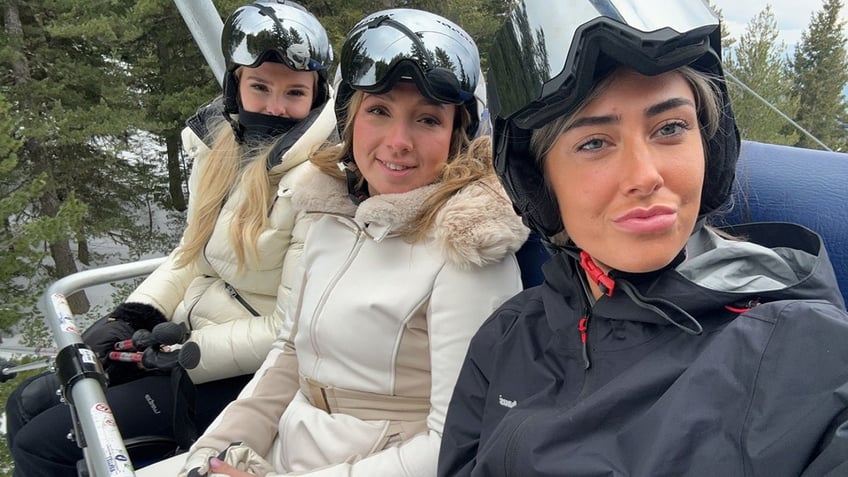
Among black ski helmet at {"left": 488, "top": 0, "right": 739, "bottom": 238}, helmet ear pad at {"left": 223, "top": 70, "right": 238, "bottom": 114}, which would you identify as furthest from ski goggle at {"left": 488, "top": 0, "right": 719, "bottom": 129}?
helmet ear pad at {"left": 223, "top": 70, "right": 238, "bottom": 114}

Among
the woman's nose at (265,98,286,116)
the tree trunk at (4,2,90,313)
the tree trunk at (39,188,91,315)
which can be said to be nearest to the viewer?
the woman's nose at (265,98,286,116)

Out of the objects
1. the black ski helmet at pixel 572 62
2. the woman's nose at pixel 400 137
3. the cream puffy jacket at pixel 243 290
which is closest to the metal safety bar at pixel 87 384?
the cream puffy jacket at pixel 243 290

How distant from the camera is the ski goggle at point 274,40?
2697mm

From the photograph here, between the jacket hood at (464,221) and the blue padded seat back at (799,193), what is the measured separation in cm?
57

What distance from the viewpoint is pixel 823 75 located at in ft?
99.4

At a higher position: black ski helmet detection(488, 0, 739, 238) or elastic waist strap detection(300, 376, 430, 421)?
black ski helmet detection(488, 0, 739, 238)

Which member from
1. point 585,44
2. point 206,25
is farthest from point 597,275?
point 206,25

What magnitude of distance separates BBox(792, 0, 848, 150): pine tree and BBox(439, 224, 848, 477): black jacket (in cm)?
3360

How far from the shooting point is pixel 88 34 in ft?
33.7

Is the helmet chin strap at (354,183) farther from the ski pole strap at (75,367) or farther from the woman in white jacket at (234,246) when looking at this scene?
the ski pole strap at (75,367)

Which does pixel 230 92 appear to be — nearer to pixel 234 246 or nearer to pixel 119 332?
pixel 234 246

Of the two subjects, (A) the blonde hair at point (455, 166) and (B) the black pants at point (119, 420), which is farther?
(B) the black pants at point (119, 420)

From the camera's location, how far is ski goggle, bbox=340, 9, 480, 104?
Answer: 1.76 metres

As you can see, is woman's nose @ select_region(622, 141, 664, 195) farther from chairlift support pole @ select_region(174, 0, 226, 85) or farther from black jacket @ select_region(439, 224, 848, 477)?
chairlift support pole @ select_region(174, 0, 226, 85)
